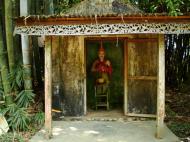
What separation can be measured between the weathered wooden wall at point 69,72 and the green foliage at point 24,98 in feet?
2.38

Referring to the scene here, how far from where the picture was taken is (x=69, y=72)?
375 inches

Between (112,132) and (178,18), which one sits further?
(112,132)

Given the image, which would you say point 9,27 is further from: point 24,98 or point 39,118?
point 39,118

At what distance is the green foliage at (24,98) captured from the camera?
29.6 feet

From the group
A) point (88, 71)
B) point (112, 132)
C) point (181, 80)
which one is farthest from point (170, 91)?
point (112, 132)

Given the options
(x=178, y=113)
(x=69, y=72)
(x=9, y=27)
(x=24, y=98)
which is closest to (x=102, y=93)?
(x=69, y=72)

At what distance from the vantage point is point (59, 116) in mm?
9680

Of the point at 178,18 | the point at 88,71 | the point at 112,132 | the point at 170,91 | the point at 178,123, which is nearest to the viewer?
the point at 178,18

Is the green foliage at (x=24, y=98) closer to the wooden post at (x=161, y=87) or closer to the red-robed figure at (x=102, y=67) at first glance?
the red-robed figure at (x=102, y=67)

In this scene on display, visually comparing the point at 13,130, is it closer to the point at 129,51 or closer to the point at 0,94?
the point at 0,94

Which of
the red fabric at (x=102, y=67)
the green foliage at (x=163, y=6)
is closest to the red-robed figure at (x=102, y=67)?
the red fabric at (x=102, y=67)

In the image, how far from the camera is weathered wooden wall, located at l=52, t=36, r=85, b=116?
943cm

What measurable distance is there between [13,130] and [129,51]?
3.31m

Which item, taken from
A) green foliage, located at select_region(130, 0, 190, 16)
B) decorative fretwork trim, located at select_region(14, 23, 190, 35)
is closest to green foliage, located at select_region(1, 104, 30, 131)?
decorative fretwork trim, located at select_region(14, 23, 190, 35)
